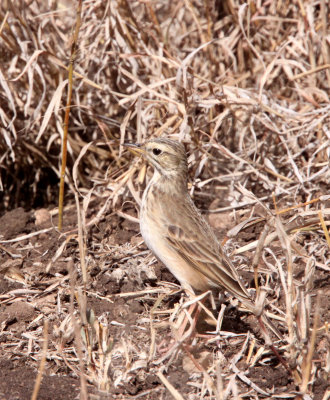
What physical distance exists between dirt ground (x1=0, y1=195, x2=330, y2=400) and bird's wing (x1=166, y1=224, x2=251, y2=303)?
34 cm

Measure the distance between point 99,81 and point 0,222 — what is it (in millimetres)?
1729

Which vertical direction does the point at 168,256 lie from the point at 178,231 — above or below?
below

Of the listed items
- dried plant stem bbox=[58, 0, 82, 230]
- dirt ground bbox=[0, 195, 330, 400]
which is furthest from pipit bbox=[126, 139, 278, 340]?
dried plant stem bbox=[58, 0, 82, 230]

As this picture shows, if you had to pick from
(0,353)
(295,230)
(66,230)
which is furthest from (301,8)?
Answer: (0,353)

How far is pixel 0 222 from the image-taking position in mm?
5977

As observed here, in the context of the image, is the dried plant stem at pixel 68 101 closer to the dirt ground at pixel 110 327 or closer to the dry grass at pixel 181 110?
the dry grass at pixel 181 110

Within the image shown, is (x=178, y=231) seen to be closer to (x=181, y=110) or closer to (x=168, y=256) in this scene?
(x=168, y=256)

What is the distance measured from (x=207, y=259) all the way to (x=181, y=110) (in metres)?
1.72

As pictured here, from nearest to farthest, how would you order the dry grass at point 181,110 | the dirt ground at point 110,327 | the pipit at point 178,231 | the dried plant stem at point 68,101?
1. the dirt ground at point 110,327
2. the pipit at point 178,231
3. the dried plant stem at point 68,101
4. the dry grass at point 181,110

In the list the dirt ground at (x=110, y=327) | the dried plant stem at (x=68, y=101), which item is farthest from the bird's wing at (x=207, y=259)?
the dried plant stem at (x=68, y=101)

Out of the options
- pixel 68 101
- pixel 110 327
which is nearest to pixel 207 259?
pixel 110 327

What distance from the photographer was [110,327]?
4.66 metres

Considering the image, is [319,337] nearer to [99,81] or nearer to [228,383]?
[228,383]

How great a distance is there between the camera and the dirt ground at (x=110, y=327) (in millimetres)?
4062
